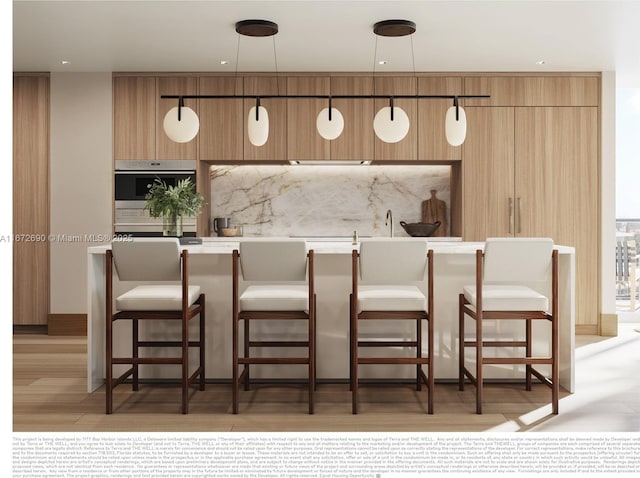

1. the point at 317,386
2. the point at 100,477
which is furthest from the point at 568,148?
the point at 100,477

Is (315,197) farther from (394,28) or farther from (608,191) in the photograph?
(608,191)

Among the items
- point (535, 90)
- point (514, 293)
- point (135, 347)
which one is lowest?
point (135, 347)

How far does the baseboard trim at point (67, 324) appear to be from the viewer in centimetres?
530

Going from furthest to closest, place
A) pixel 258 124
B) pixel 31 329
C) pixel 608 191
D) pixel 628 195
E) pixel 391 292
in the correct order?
pixel 628 195
pixel 31 329
pixel 608 191
pixel 258 124
pixel 391 292

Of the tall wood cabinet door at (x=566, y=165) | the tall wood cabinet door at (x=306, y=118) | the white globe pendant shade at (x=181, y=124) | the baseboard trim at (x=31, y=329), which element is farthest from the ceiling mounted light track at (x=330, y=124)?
the baseboard trim at (x=31, y=329)

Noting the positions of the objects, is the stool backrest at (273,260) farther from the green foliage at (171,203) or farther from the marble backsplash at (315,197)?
the marble backsplash at (315,197)

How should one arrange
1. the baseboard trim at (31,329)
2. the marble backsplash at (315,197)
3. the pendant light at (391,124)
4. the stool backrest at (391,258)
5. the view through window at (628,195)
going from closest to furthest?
1. the stool backrest at (391,258)
2. the pendant light at (391,124)
3. the baseboard trim at (31,329)
4. the marble backsplash at (315,197)
5. the view through window at (628,195)

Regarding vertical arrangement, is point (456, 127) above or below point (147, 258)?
above

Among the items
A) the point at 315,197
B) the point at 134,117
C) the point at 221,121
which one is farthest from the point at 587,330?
the point at 134,117

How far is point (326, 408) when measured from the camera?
10.2ft

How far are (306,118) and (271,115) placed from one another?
0.34m

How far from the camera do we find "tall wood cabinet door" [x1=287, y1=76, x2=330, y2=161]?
17.4 feet

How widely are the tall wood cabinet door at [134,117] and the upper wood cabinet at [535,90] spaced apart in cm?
302

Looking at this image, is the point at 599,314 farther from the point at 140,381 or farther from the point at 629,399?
the point at 140,381
